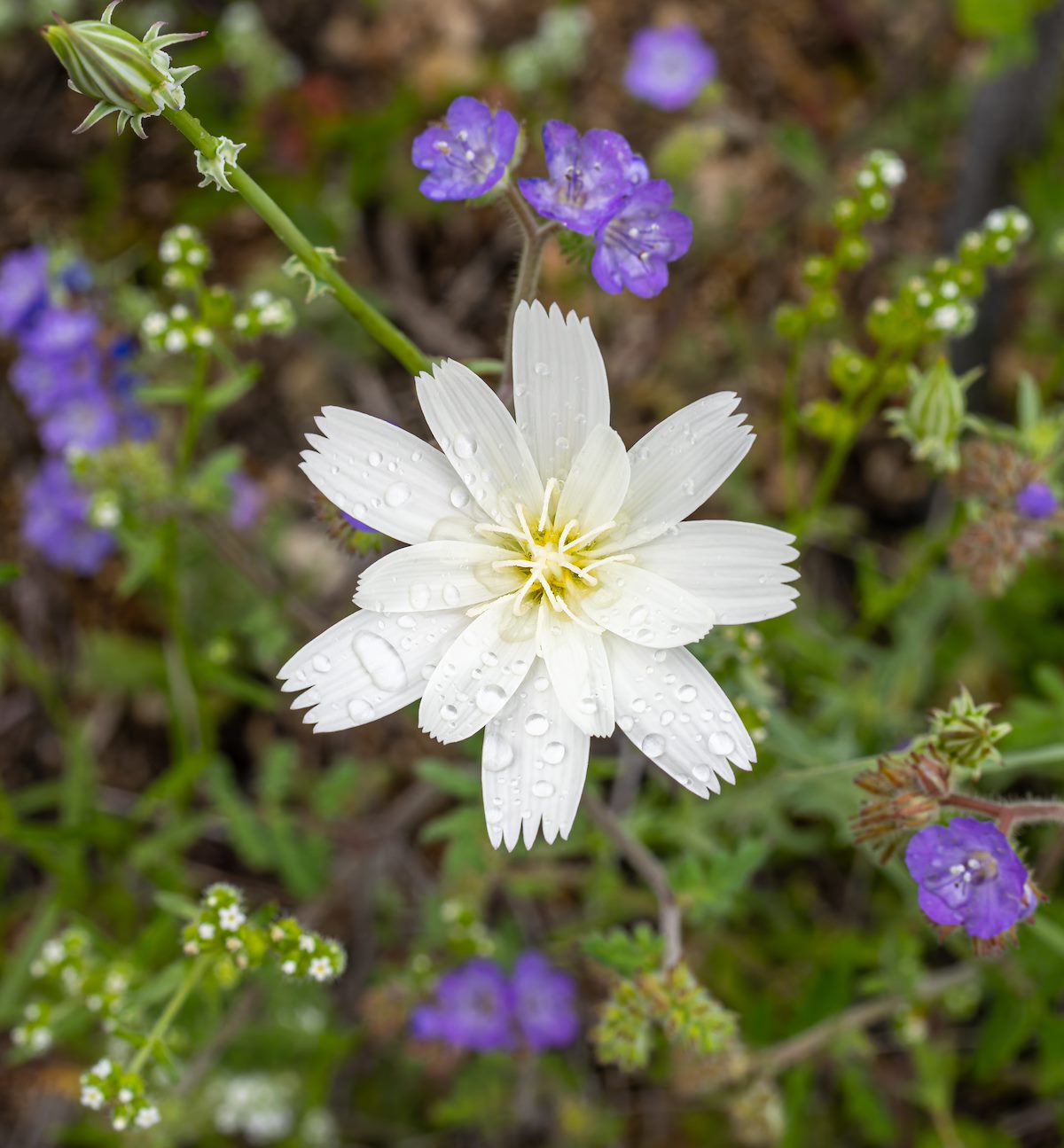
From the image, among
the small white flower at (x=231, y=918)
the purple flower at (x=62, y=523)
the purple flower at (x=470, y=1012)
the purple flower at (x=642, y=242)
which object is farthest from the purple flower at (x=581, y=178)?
the purple flower at (x=62, y=523)

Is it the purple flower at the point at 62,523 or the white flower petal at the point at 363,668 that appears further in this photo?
the purple flower at the point at 62,523

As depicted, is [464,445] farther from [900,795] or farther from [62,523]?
[62,523]

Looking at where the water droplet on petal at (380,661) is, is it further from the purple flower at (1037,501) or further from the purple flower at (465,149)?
the purple flower at (1037,501)

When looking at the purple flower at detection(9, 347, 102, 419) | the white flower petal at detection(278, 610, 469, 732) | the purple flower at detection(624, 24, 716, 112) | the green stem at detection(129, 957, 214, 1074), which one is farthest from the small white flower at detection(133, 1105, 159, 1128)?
the purple flower at detection(624, 24, 716, 112)

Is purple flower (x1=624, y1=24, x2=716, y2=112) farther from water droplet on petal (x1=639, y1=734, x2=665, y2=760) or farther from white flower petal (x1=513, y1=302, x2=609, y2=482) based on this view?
water droplet on petal (x1=639, y1=734, x2=665, y2=760)

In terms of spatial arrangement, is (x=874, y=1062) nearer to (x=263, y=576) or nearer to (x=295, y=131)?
(x=263, y=576)

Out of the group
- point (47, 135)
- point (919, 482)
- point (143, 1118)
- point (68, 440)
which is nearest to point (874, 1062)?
point (919, 482)
